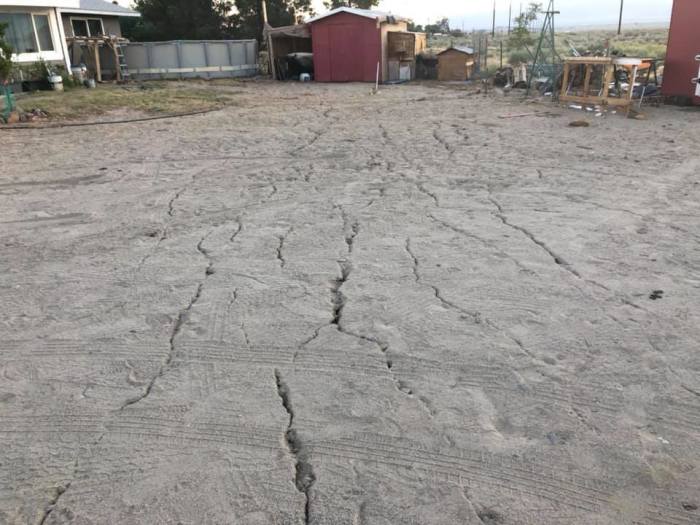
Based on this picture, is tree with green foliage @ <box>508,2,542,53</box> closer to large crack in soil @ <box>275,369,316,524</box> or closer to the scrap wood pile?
the scrap wood pile

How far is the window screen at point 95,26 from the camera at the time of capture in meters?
23.2

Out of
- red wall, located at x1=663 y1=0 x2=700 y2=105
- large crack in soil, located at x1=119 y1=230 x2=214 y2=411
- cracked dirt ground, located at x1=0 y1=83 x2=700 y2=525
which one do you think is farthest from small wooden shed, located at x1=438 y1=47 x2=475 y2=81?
large crack in soil, located at x1=119 y1=230 x2=214 y2=411

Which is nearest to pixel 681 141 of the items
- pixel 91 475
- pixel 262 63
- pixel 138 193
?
pixel 138 193

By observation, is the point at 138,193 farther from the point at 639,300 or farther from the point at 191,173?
the point at 639,300

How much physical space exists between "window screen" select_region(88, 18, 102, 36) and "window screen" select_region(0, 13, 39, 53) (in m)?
5.41

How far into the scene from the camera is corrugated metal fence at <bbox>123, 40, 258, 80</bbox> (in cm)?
2362

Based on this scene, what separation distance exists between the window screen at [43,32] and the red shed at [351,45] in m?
9.33

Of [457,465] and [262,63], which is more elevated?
[262,63]

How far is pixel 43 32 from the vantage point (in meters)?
18.6

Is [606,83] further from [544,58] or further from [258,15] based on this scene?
[258,15]

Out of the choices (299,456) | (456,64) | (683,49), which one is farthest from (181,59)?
(299,456)

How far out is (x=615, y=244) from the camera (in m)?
4.83

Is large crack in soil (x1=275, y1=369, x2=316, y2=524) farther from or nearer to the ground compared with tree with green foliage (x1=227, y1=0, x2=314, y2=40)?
nearer to the ground

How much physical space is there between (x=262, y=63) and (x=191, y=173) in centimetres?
1935
